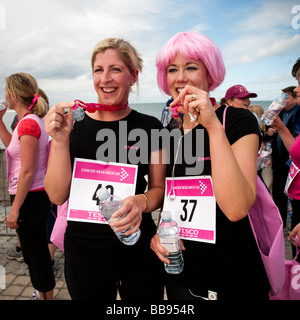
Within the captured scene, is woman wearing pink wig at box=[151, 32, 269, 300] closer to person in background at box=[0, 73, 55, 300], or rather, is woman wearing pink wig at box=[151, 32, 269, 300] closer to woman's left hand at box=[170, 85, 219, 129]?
woman's left hand at box=[170, 85, 219, 129]

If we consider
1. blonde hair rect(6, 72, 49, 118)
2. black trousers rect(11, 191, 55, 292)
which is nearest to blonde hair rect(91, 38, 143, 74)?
blonde hair rect(6, 72, 49, 118)

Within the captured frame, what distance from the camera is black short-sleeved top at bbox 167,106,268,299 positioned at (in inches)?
60.8

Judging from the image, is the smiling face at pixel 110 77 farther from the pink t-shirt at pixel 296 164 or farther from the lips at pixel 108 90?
the pink t-shirt at pixel 296 164

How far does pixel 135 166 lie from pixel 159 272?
828 millimetres

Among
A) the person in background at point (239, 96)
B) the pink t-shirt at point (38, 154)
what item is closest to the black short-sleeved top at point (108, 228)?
the pink t-shirt at point (38, 154)

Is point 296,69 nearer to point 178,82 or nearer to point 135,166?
point 178,82

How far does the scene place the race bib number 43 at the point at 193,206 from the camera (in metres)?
1.58

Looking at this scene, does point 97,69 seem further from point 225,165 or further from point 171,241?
point 171,241

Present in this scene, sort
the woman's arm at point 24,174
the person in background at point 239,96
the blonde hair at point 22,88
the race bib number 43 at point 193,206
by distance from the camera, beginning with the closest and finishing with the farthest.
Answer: the race bib number 43 at point 193,206, the woman's arm at point 24,174, the blonde hair at point 22,88, the person in background at point 239,96

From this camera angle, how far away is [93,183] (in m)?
1.84

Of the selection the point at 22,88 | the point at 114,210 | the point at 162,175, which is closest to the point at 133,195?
the point at 114,210

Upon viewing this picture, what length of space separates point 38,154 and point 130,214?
5.52 ft

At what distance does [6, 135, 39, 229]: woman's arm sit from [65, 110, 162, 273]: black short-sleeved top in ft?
3.06
